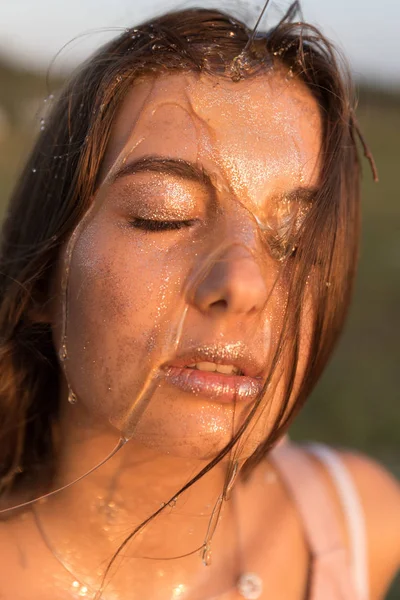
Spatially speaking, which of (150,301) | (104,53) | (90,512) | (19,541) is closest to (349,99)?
(104,53)

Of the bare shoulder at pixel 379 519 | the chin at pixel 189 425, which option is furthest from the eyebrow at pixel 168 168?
the bare shoulder at pixel 379 519

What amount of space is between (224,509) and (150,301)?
2.80 ft

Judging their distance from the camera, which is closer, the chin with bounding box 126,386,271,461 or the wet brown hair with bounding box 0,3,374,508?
the chin with bounding box 126,386,271,461

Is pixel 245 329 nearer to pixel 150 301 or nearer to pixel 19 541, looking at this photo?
pixel 150 301

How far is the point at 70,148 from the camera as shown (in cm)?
183

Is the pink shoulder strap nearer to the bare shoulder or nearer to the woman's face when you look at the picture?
the bare shoulder

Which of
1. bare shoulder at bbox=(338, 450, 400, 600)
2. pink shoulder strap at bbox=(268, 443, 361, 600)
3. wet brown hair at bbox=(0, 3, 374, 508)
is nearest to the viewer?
wet brown hair at bbox=(0, 3, 374, 508)

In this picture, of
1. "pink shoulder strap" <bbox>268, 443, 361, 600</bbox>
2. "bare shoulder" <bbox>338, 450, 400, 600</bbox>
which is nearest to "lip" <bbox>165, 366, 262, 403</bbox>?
"pink shoulder strap" <bbox>268, 443, 361, 600</bbox>

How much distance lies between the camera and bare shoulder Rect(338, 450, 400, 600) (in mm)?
2223

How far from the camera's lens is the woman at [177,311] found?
1606 mm

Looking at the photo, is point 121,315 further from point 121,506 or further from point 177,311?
point 121,506

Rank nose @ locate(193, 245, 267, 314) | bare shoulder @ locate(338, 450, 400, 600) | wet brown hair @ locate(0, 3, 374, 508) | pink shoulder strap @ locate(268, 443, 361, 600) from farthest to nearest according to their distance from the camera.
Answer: bare shoulder @ locate(338, 450, 400, 600), pink shoulder strap @ locate(268, 443, 361, 600), wet brown hair @ locate(0, 3, 374, 508), nose @ locate(193, 245, 267, 314)

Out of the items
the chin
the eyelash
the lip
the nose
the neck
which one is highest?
the eyelash

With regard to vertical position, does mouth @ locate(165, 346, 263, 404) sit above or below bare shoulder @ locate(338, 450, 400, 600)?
above
